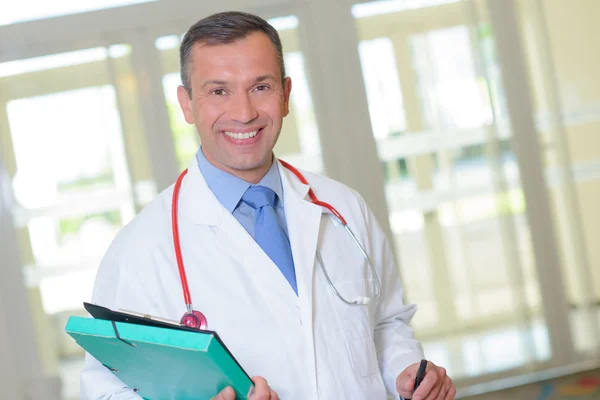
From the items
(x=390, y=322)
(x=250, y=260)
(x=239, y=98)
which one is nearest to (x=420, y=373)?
(x=390, y=322)

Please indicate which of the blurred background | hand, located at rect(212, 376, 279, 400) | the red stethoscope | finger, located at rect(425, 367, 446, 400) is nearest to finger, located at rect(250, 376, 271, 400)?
hand, located at rect(212, 376, 279, 400)

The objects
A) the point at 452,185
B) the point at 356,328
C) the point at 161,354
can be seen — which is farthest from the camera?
the point at 452,185

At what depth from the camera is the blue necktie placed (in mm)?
1334

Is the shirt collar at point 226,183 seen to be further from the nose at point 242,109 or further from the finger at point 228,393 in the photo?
the finger at point 228,393

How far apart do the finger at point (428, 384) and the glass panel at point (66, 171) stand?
264cm

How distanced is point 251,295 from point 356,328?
208 mm

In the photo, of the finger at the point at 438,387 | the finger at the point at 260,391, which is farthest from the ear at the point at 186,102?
the finger at the point at 438,387

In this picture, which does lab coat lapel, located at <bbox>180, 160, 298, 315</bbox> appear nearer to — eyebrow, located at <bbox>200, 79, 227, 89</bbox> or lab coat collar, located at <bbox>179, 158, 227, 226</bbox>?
lab coat collar, located at <bbox>179, 158, 227, 226</bbox>

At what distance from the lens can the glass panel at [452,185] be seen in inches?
152

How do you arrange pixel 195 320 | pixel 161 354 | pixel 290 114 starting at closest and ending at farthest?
1. pixel 161 354
2. pixel 195 320
3. pixel 290 114

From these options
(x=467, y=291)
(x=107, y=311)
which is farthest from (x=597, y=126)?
(x=107, y=311)

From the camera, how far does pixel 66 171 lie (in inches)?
145

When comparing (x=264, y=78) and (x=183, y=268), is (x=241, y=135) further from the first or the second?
(x=183, y=268)

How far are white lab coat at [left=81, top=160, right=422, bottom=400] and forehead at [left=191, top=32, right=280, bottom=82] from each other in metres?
0.22
